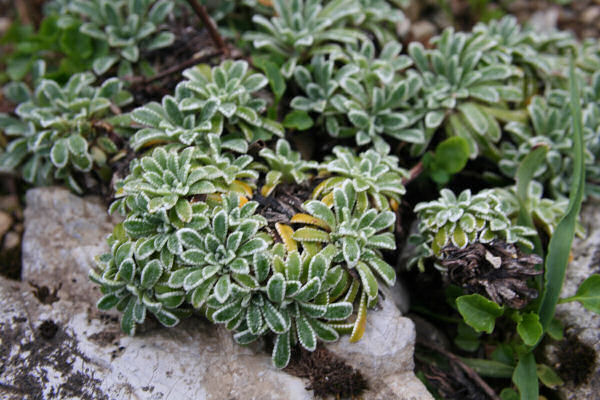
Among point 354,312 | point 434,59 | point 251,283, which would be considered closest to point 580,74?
point 434,59

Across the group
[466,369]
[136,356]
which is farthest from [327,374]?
[136,356]

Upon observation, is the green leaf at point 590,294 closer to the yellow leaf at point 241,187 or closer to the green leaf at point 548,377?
the green leaf at point 548,377

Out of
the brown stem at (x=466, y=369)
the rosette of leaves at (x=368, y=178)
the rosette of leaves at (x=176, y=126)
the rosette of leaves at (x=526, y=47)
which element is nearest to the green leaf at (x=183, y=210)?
the rosette of leaves at (x=176, y=126)

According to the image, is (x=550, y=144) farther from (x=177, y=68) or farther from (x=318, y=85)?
(x=177, y=68)

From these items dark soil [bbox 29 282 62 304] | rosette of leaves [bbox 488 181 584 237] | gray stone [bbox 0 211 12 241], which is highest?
rosette of leaves [bbox 488 181 584 237]

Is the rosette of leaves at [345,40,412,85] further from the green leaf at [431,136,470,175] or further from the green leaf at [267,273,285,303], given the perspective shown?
the green leaf at [267,273,285,303]

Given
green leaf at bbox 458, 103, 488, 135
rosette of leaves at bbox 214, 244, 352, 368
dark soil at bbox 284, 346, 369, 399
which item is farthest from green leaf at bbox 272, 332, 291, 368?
green leaf at bbox 458, 103, 488, 135

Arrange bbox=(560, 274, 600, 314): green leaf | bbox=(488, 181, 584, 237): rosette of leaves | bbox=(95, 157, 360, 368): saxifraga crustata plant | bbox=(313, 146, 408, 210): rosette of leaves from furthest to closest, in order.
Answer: bbox=(488, 181, 584, 237): rosette of leaves
bbox=(313, 146, 408, 210): rosette of leaves
bbox=(560, 274, 600, 314): green leaf
bbox=(95, 157, 360, 368): saxifraga crustata plant

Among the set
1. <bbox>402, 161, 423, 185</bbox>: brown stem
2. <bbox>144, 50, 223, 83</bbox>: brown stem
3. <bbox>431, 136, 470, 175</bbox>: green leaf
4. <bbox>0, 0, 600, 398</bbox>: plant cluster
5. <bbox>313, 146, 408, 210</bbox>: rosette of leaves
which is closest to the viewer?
<bbox>0, 0, 600, 398</bbox>: plant cluster
